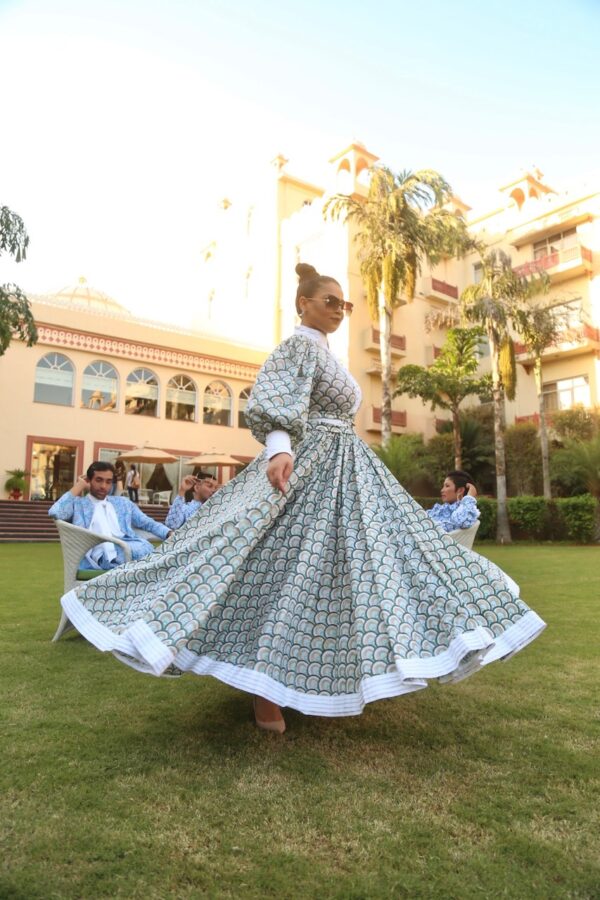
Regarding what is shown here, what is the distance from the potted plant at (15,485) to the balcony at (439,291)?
17.9 meters

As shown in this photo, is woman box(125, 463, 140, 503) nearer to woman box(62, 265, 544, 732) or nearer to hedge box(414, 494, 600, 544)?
hedge box(414, 494, 600, 544)

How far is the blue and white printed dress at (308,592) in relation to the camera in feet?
6.48

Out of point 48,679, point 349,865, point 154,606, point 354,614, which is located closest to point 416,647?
point 354,614

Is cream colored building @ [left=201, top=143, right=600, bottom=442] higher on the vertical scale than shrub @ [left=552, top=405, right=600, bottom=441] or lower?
higher

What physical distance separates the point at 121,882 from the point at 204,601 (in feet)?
2.77

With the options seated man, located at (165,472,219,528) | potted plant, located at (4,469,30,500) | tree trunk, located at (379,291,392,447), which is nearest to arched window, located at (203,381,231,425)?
potted plant, located at (4,469,30,500)

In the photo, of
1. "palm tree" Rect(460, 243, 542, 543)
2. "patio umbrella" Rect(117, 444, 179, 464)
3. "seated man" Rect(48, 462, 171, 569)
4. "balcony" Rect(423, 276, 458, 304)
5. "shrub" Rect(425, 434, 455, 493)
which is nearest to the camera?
"seated man" Rect(48, 462, 171, 569)

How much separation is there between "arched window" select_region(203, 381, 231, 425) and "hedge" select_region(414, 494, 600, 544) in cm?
996

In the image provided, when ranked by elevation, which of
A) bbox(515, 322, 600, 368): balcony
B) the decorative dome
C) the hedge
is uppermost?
the decorative dome

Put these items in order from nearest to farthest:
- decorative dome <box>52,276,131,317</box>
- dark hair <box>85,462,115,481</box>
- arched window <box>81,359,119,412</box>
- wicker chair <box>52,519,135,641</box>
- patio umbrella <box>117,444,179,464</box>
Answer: wicker chair <box>52,519,135,641</box> → dark hair <box>85,462,115,481</box> → patio umbrella <box>117,444,179,464</box> → arched window <box>81,359,119,412</box> → decorative dome <box>52,276,131,317</box>

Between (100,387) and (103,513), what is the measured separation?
1710cm

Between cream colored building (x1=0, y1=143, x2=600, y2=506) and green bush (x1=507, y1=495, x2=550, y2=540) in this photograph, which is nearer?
green bush (x1=507, y1=495, x2=550, y2=540)

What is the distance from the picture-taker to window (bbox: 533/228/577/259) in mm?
24031

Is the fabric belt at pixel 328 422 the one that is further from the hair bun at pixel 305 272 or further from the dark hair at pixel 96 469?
the dark hair at pixel 96 469
